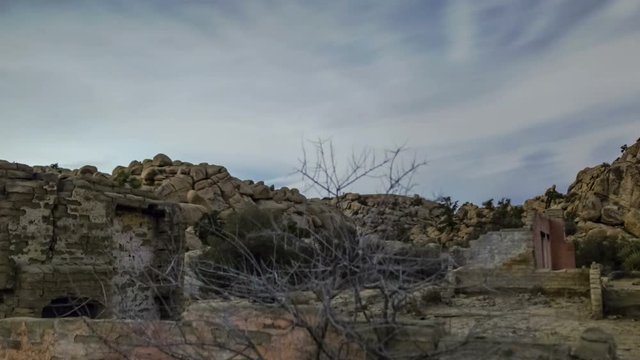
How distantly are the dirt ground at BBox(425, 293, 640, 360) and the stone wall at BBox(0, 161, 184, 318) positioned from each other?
504 centimetres

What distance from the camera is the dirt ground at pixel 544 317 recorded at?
8008 millimetres

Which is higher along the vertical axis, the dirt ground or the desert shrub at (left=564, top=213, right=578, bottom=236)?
the desert shrub at (left=564, top=213, right=578, bottom=236)

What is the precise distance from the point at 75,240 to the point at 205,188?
86.6 feet

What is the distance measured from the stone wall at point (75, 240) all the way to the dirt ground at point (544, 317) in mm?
5036

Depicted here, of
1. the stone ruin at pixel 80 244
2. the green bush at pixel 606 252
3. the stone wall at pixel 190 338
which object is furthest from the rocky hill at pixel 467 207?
the stone wall at pixel 190 338

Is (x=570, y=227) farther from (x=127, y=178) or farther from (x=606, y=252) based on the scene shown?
(x=127, y=178)

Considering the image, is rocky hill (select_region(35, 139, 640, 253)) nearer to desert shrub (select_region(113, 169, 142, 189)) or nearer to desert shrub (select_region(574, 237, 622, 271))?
desert shrub (select_region(113, 169, 142, 189))

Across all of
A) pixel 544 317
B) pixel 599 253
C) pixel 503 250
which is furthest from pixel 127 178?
pixel 544 317

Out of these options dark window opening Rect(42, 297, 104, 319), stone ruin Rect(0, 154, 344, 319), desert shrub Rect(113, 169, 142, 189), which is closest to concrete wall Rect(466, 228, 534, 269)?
stone ruin Rect(0, 154, 344, 319)

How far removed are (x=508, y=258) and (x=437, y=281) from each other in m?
16.0

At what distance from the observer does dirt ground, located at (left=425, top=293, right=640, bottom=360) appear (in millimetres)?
8008

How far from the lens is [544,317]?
11.2m

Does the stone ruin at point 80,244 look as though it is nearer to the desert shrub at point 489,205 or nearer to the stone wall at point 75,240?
the stone wall at point 75,240

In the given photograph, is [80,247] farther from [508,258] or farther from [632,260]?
[632,260]
